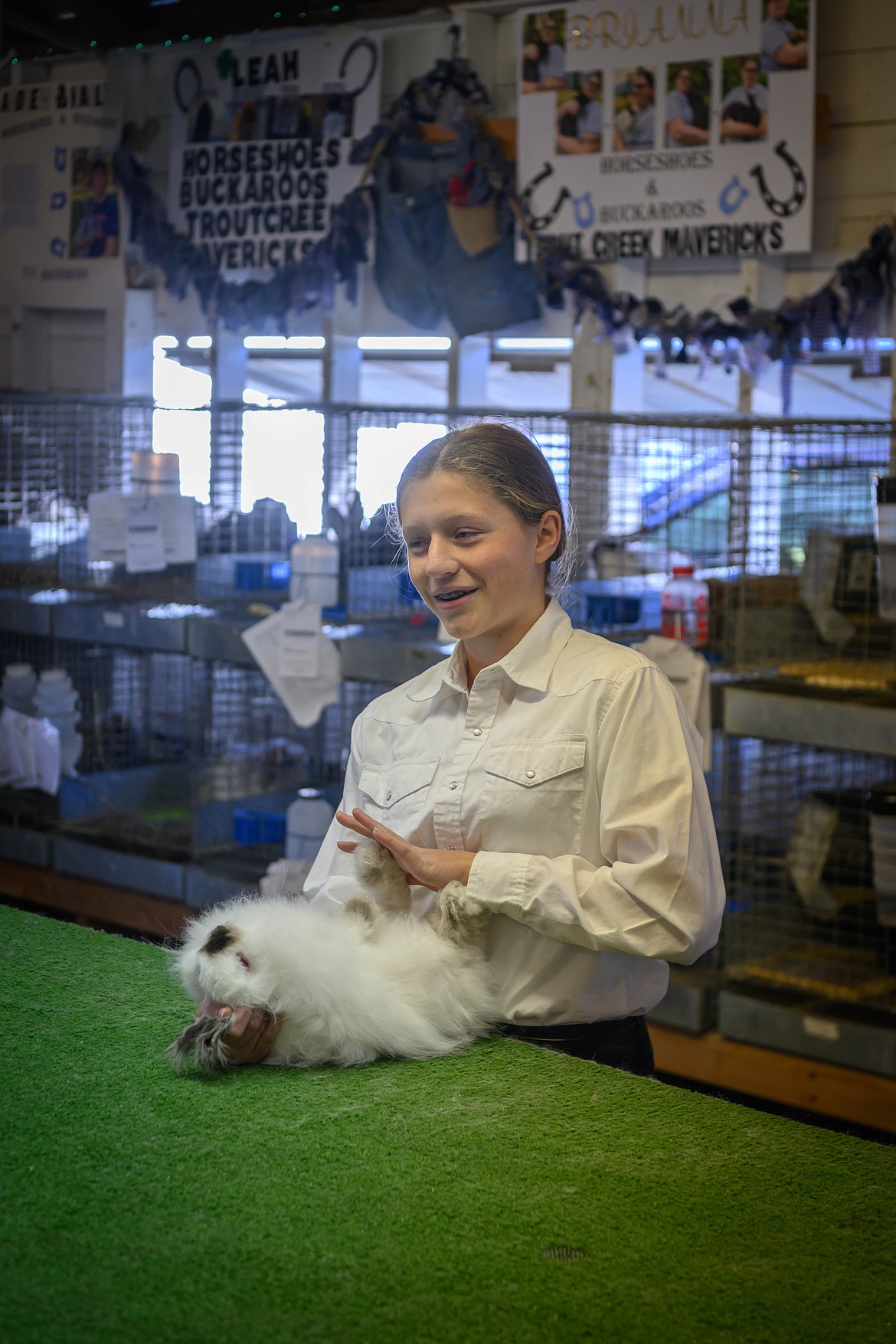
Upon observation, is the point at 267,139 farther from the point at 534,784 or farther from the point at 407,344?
the point at 534,784

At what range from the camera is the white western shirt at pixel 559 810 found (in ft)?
5.10

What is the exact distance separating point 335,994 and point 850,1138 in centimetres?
53

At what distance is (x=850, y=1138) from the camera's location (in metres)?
1.38

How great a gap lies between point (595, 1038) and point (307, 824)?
7.02ft

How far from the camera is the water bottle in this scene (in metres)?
3.40

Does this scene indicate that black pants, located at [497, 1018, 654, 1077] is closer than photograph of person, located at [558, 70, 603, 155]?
Yes

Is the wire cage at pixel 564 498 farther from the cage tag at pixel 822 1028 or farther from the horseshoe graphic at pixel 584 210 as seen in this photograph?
the cage tag at pixel 822 1028

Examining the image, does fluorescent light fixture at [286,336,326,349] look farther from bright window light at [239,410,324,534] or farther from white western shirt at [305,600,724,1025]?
white western shirt at [305,600,724,1025]

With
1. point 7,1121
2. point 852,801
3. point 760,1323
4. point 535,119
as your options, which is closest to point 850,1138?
point 760,1323

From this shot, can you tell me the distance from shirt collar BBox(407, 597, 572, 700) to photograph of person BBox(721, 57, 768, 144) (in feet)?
9.19

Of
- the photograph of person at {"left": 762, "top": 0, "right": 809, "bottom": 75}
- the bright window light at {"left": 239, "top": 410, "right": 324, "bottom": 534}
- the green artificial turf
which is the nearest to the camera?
the green artificial turf

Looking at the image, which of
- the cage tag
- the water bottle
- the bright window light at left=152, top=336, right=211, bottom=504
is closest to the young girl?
the cage tag

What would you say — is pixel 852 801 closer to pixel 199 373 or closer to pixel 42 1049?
pixel 42 1049

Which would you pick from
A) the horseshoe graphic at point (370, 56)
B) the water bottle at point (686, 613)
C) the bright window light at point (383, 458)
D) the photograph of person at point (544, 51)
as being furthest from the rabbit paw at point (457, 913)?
the horseshoe graphic at point (370, 56)
